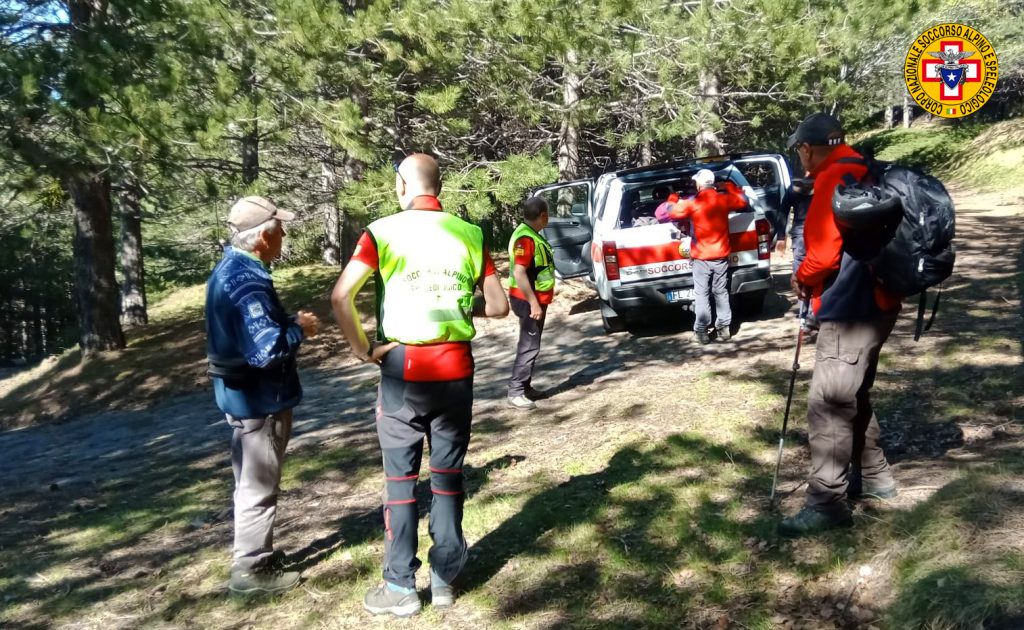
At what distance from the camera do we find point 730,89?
19.2 meters

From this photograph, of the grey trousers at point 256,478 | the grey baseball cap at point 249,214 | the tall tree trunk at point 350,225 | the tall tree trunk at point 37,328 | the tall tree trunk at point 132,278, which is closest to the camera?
the grey baseball cap at point 249,214

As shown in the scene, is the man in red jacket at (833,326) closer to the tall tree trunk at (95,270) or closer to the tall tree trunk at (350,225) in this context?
the tall tree trunk at (350,225)

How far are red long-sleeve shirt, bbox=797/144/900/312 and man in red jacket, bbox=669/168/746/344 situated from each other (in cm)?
487

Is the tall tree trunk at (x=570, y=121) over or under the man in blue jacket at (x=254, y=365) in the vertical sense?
over

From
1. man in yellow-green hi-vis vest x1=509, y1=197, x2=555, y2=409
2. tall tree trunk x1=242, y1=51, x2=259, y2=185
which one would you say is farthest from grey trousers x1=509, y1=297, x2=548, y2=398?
tall tree trunk x1=242, y1=51, x2=259, y2=185

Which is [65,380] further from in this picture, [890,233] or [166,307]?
[890,233]

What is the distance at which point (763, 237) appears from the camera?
983 centimetres

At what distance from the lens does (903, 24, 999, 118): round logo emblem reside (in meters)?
13.8

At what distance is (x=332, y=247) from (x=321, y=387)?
12.6 m

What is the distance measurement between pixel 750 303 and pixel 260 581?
7.52 m

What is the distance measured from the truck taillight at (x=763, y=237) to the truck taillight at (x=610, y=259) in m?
1.57

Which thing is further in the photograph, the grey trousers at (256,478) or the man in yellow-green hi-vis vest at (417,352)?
the grey trousers at (256,478)

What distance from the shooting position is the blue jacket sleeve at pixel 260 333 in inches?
161

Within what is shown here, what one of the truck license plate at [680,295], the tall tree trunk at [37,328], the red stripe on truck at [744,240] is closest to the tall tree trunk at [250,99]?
the truck license plate at [680,295]
